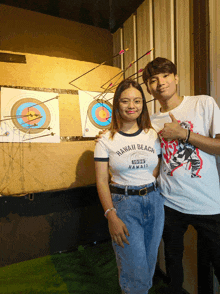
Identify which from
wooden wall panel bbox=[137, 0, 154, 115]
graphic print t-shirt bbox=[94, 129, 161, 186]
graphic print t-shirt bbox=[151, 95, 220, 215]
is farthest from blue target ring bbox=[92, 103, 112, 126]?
graphic print t-shirt bbox=[151, 95, 220, 215]

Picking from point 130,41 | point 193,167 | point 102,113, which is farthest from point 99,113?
point 193,167

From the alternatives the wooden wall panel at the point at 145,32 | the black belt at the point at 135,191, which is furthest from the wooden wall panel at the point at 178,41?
the black belt at the point at 135,191

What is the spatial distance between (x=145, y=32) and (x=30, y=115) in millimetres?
1105

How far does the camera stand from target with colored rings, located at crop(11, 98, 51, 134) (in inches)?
44.6

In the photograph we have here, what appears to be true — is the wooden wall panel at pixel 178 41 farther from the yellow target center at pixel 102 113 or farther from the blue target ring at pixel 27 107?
the blue target ring at pixel 27 107

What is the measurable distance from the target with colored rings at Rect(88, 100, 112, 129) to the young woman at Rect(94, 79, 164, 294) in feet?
1.68

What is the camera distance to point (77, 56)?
1557mm

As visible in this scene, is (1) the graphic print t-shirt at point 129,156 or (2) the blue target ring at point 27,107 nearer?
(1) the graphic print t-shirt at point 129,156

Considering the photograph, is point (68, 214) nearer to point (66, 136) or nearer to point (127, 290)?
point (66, 136)

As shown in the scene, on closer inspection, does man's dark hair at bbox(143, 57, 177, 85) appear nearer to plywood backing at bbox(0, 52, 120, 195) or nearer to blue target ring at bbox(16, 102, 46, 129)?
plywood backing at bbox(0, 52, 120, 195)

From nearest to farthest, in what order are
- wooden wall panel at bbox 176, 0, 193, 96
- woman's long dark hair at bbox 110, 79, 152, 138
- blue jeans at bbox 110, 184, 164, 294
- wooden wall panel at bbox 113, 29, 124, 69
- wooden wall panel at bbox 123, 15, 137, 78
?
blue jeans at bbox 110, 184, 164, 294 → woman's long dark hair at bbox 110, 79, 152, 138 → wooden wall panel at bbox 176, 0, 193, 96 → wooden wall panel at bbox 123, 15, 137, 78 → wooden wall panel at bbox 113, 29, 124, 69

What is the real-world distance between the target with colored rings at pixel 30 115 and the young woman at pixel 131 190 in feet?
1.91

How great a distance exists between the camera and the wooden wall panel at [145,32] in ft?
4.21

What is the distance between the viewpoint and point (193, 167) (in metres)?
0.79
